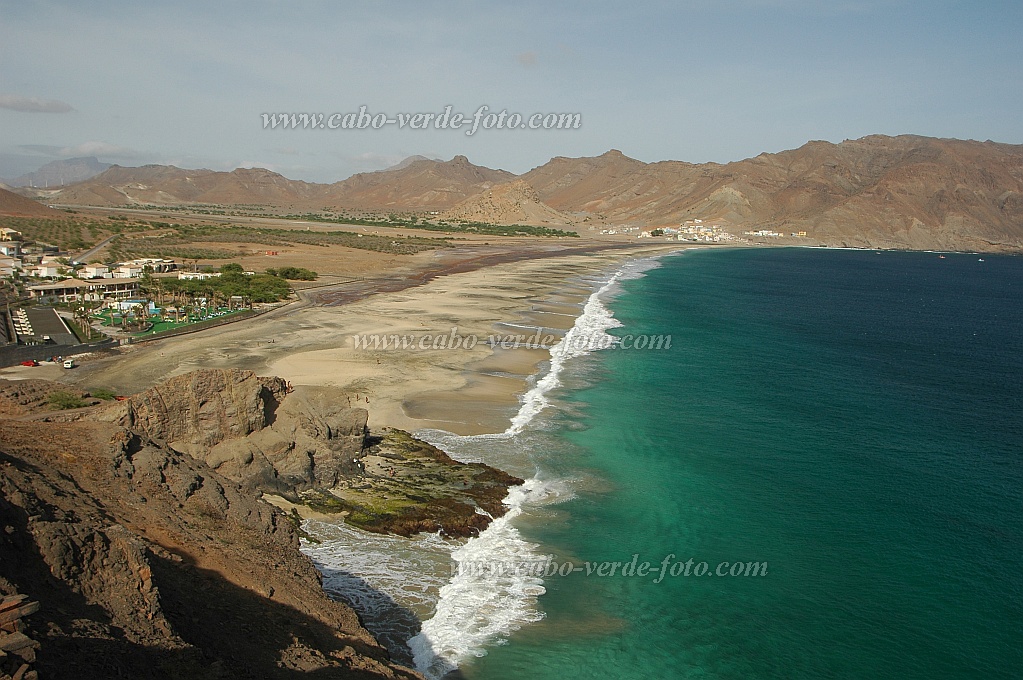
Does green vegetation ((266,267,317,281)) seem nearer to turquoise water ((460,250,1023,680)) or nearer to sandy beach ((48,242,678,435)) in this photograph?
sandy beach ((48,242,678,435))

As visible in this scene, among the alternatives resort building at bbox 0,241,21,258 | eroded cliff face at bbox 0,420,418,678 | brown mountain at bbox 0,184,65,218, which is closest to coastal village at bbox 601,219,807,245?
brown mountain at bbox 0,184,65,218

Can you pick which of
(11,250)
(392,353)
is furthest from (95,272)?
(392,353)

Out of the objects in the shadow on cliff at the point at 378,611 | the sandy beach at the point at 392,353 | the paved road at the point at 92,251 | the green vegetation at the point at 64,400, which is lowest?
the shadow on cliff at the point at 378,611

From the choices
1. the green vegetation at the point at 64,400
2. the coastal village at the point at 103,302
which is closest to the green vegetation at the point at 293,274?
the coastal village at the point at 103,302

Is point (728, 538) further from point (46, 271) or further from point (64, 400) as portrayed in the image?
point (46, 271)

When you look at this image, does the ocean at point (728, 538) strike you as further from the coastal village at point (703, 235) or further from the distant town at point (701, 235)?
the distant town at point (701, 235)

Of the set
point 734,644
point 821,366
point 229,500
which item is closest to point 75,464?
point 229,500
